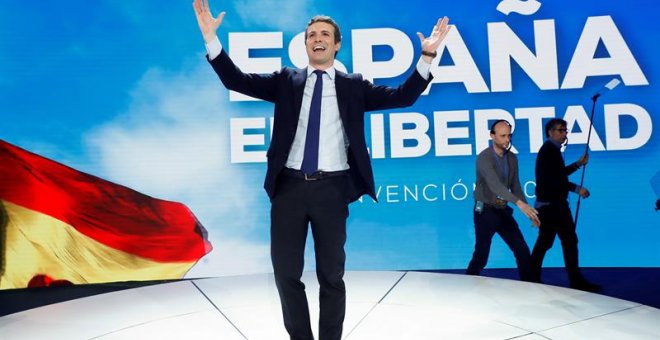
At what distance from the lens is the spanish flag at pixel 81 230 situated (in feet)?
14.7

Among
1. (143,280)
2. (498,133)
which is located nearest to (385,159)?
(498,133)

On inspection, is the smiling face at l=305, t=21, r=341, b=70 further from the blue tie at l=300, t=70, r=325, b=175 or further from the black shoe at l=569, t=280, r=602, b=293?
the black shoe at l=569, t=280, r=602, b=293

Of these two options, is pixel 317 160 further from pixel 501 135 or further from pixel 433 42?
pixel 501 135

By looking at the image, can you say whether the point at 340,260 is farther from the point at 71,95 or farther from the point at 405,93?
the point at 71,95

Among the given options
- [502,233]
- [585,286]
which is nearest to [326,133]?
[502,233]

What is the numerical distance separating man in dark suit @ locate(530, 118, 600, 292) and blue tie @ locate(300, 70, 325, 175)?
2521mm

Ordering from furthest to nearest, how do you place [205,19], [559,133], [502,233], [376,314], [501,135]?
1. [559,133]
2. [501,135]
3. [502,233]
4. [376,314]
5. [205,19]

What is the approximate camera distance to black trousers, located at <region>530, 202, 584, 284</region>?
4.09 meters

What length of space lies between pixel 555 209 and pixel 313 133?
265 cm

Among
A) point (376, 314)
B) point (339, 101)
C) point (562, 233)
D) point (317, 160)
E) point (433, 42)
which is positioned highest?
point (433, 42)

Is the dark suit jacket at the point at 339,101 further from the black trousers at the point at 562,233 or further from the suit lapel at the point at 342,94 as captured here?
the black trousers at the point at 562,233

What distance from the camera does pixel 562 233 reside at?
13.4 ft

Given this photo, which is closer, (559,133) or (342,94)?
(342,94)

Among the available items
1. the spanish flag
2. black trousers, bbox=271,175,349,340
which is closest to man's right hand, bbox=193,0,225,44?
black trousers, bbox=271,175,349,340
